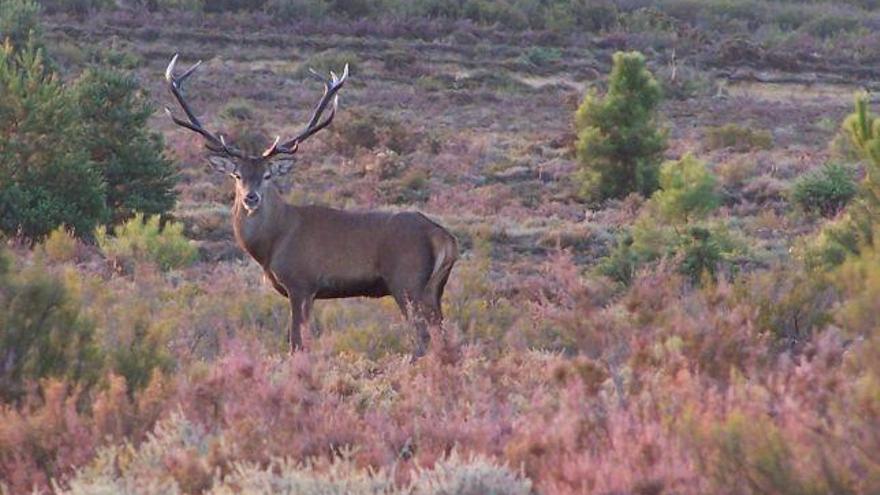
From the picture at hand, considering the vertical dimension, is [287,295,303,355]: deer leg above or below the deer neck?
below

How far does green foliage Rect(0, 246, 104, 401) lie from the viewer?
7316 millimetres

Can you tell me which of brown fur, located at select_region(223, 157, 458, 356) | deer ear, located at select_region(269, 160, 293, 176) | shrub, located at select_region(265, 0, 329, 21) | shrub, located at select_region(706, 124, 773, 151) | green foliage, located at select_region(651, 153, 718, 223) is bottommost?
shrub, located at select_region(265, 0, 329, 21)

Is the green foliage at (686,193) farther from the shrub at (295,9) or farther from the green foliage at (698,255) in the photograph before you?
the shrub at (295,9)

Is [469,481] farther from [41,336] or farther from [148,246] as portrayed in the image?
[148,246]

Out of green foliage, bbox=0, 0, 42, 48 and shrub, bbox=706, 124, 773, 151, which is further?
green foliage, bbox=0, 0, 42, 48

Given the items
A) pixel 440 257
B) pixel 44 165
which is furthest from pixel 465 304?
pixel 44 165

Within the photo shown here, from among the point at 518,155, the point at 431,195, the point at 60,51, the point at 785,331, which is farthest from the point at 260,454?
the point at 60,51

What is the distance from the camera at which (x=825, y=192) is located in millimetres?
23906

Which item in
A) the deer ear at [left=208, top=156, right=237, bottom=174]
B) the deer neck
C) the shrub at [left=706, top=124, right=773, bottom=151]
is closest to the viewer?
the deer neck

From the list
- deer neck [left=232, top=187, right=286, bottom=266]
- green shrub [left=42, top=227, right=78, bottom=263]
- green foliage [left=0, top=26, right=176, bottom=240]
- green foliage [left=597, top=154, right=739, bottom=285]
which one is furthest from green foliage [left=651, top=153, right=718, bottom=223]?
deer neck [left=232, top=187, right=286, bottom=266]

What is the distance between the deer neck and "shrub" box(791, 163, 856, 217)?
13.2 m

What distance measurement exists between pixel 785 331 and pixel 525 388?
2.19 m

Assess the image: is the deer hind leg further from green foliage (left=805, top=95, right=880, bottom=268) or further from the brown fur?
green foliage (left=805, top=95, right=880, bottom=268)

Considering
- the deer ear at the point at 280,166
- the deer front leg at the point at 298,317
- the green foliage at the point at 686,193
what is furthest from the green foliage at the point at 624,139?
the deer front leg at the point at 298,317
